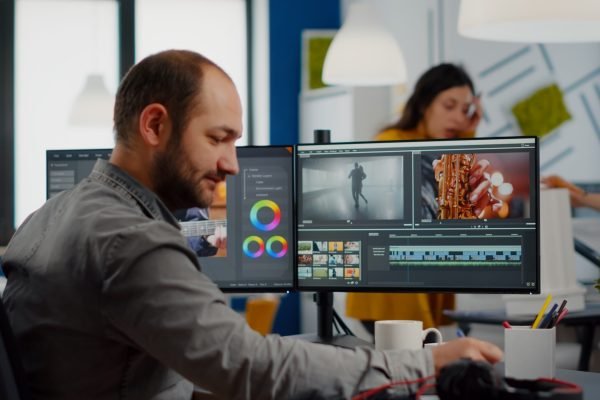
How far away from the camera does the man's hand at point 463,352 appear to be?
1297 mm

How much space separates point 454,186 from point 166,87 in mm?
898

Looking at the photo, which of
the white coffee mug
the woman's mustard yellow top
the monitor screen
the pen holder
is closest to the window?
the woman's mustard yellow top

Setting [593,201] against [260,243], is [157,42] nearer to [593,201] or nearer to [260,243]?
[593,201]

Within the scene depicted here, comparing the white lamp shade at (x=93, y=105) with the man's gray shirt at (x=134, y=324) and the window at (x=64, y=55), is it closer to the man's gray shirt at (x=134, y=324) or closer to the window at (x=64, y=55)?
the window at (x=64, y=55)

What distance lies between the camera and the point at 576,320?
274 cm

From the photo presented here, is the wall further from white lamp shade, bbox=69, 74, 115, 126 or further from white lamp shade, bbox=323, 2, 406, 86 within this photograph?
white lamp shade, bbox=69, 74, 115, 126

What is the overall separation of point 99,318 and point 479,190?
1.07m

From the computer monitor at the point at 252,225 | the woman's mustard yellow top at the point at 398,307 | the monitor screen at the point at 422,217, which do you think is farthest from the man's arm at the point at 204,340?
the woman's mustard yellow top at the point at 398,307

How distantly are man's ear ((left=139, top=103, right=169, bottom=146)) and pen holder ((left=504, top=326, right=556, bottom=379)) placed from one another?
72 centimetres

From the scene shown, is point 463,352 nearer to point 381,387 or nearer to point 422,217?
point 381,387

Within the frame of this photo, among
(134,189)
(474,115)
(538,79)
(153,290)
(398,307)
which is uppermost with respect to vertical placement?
(538,79)

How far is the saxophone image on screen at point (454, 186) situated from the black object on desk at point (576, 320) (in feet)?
2.17

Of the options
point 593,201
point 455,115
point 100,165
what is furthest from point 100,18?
point 100,165

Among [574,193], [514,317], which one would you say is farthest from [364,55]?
[514,317]
